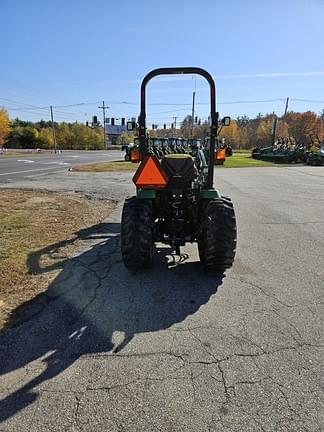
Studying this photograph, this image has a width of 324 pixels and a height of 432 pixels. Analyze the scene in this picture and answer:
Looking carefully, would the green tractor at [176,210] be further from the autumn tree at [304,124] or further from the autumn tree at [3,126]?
the autumn tree at [304,124]

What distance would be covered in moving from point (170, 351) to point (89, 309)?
1.09 metres

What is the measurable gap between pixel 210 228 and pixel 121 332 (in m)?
1.74

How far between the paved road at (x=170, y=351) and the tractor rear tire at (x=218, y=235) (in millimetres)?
234

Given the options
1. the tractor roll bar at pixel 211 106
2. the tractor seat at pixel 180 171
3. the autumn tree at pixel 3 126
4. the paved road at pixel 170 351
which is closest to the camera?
the paved road at pixel 170 351

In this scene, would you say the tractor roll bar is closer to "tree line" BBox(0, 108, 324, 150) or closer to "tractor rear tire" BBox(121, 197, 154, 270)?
"tractor rear tire" BBox(121, 197, 154, 270)

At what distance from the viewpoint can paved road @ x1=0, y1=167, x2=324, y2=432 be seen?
81.0 inches

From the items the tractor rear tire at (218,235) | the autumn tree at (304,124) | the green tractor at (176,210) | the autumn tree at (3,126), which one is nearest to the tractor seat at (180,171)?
the green tractor at (176,210)

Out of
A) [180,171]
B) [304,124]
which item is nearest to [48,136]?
[304,124]

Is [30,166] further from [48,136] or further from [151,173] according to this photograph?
[48,136]

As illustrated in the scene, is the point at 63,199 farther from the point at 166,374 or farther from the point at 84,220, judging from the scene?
the point at 166,374

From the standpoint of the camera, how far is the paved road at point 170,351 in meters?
2.06

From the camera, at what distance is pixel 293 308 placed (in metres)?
3.47

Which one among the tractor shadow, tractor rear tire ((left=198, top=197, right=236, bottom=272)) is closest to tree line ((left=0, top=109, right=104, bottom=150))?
the tractor shadow

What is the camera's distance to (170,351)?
270 cm
